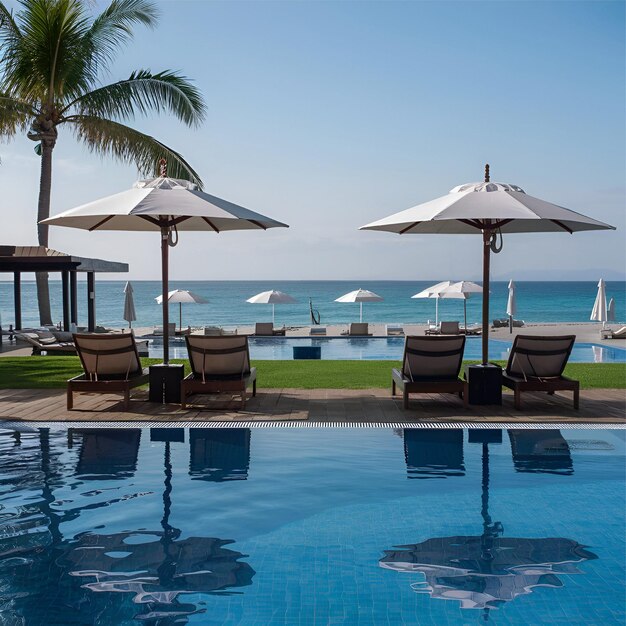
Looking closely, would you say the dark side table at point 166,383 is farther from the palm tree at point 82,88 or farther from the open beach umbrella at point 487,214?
the palm tree at point 82,88

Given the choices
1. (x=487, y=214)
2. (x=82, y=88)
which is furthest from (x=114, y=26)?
(x=487, y=214)

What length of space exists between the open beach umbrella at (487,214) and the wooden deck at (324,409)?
91 cm

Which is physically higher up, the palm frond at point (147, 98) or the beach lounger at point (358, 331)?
the palm frond at point (147, 98)

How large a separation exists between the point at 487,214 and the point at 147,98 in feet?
49.1

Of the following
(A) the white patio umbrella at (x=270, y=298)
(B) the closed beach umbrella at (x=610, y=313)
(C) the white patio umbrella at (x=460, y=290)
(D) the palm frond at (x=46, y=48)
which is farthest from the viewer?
(A) the white patio umbrella at (x=270, y=298)

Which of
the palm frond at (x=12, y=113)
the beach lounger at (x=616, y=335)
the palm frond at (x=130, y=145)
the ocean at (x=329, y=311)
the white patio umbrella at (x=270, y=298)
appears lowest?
the ocean at (x=329, y=311)

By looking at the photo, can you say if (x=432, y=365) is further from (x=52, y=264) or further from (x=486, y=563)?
(x=52, y=264)

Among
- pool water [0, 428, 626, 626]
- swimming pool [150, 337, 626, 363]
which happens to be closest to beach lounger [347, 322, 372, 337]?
swimming pool [150, 337, 626, 363]

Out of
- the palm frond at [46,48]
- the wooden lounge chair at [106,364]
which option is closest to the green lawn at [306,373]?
the wooden lounge chair at [106,364]

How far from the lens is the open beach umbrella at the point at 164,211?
26.7 ft

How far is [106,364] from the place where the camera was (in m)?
8.70

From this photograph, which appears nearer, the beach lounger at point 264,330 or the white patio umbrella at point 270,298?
the beach lounger at point 264,330

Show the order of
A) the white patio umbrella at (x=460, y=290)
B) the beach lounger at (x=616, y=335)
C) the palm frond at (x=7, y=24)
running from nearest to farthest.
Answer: the palm frond at (x=7, y=24) < the beach lounger at (x=616, y=335) < the white patio umbrella at (x=460, y=290)

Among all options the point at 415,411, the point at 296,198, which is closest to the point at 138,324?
the point at 296,198
